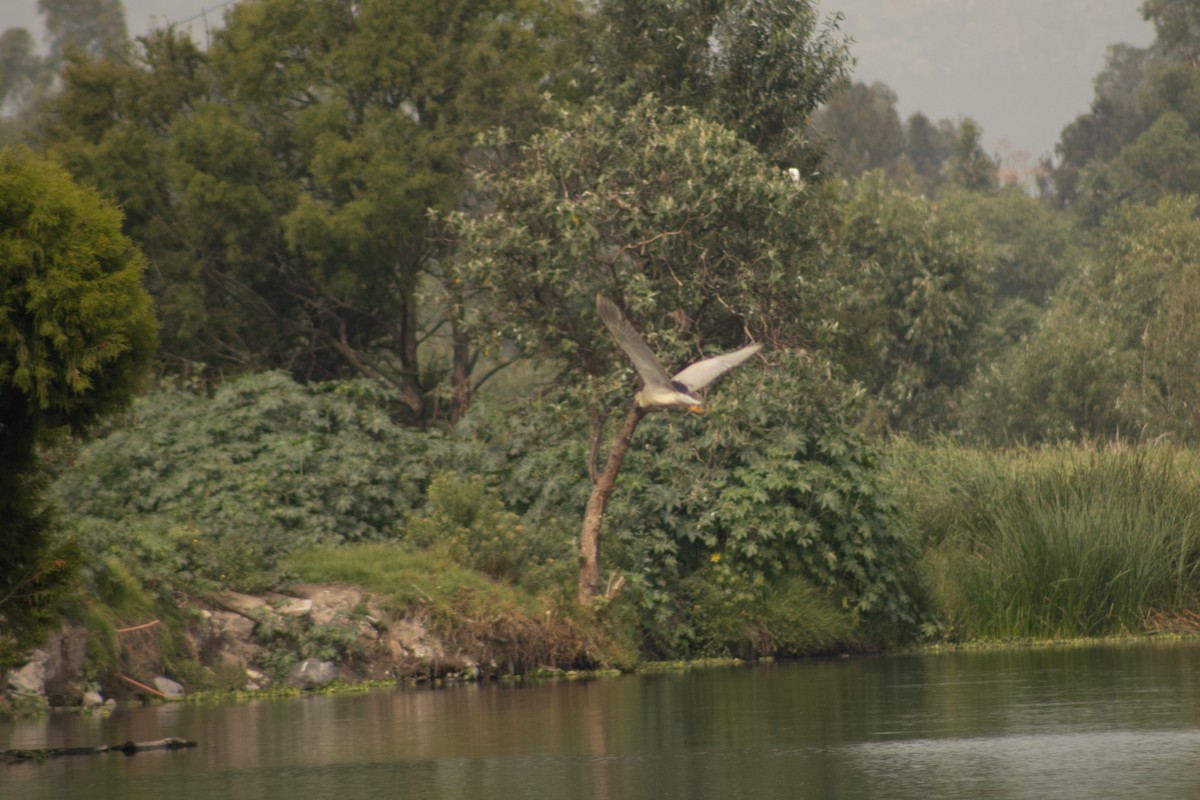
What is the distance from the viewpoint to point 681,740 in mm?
11344

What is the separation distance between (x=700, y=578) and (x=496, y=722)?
287 inches

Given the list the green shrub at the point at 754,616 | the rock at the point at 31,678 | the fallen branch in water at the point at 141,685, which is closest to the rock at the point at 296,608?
the fallen branch in water at the point at 141,685

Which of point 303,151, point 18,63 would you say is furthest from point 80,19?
point 303,151

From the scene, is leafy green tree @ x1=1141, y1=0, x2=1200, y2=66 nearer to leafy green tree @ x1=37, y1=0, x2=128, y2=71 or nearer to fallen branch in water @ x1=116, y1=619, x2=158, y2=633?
leafy green tree @ x1=37, y1=0, x2=128, y2=71

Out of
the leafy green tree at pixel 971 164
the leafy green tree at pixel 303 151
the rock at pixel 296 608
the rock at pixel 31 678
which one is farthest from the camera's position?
the leafy green tree at pixel 971 164

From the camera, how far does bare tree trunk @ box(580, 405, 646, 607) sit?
1861 cm

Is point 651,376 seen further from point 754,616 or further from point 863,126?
point 863,126

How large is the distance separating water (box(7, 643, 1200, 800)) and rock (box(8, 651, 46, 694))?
1.67 feet

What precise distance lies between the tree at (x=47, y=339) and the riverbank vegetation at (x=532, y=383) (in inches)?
184

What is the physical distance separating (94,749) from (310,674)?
548 cm

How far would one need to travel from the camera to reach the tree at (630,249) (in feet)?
62.0

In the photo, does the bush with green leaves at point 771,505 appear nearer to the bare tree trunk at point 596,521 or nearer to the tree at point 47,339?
the bare tree trunk at point 596,521

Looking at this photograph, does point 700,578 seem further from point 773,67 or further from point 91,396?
point 91,396

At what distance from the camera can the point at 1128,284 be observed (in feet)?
153
